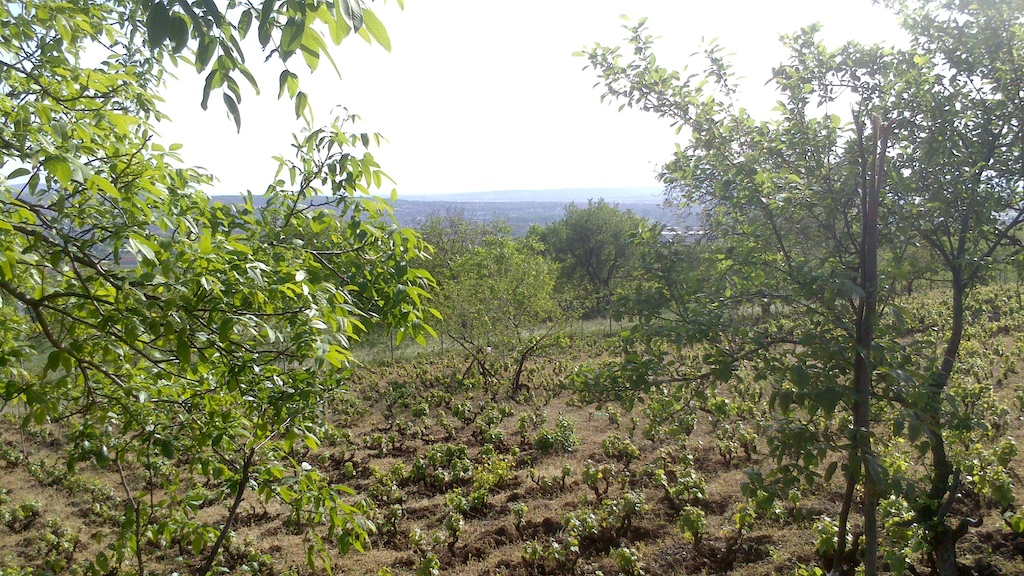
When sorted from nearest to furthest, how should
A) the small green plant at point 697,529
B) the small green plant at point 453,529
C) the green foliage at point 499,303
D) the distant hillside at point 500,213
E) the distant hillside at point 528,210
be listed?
the distant hillside at point 528,210 < the distant hillside at point 500,213 < the small green plant at point 697,529 < the small green plant at point 453,529 < the green foliage at point 499,303

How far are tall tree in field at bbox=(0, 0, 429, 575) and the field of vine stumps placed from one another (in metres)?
0.90

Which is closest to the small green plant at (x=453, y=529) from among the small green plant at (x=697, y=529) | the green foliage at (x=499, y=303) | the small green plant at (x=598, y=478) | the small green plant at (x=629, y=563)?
the small green plant at (x=598, y=478)

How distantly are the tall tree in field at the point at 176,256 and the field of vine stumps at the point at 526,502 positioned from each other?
2.95 ft

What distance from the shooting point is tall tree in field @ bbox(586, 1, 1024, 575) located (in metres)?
2.70

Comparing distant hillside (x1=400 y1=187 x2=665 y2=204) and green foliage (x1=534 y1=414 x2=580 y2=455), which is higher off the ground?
distant hillside (x1=400 y1=187 x2=665 y2=204)

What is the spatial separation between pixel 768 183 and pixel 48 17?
3365 millimetres

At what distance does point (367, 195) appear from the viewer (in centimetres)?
287

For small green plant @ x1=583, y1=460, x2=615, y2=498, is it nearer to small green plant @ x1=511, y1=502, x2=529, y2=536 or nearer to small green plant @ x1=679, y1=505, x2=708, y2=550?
small green plant @ x1=511, y1=502, x2=529, y2=536

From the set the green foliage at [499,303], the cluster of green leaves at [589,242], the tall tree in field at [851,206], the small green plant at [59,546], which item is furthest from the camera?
the cluster of green leaves at [589,242]

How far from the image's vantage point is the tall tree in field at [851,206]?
2697 millimetres

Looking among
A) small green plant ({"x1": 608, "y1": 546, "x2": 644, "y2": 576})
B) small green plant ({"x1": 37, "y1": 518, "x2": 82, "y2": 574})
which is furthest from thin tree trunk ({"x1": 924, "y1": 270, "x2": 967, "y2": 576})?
small green plant ({"x1": 37, "y1": 518, "x2": 82, "y2": 574})

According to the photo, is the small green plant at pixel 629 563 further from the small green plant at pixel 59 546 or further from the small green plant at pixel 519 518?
the small green plant at pixel 59 546

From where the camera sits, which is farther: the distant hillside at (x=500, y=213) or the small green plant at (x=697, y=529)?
the small green plant at (x=697, y=529)

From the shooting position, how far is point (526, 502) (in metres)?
7.07
